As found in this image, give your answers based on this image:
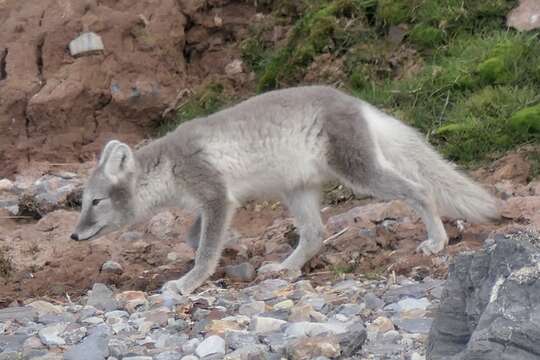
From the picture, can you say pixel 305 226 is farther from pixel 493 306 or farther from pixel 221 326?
pixel 493 306

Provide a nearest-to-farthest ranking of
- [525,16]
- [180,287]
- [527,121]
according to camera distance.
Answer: [180,287] < [527,121] < [525,16]

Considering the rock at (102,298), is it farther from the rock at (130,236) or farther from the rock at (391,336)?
the rock at (391,336)


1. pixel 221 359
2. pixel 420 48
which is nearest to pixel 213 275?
pixel 221 359

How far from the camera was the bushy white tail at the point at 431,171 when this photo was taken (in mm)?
6531

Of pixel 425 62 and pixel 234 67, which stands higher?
pixel 425 62

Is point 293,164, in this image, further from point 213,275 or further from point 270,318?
point 270,318

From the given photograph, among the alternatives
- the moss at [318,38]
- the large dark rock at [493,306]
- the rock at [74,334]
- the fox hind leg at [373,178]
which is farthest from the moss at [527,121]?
the large dark rock at [493,306]

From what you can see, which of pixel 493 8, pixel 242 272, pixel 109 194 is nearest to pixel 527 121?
pixel 493 8

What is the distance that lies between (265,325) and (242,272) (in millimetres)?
1628

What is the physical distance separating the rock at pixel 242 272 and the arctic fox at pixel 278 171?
122mm

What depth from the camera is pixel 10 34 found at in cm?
1097

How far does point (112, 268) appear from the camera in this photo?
268 inches

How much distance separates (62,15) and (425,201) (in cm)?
589

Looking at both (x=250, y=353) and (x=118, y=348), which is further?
(x=118, y=348)
